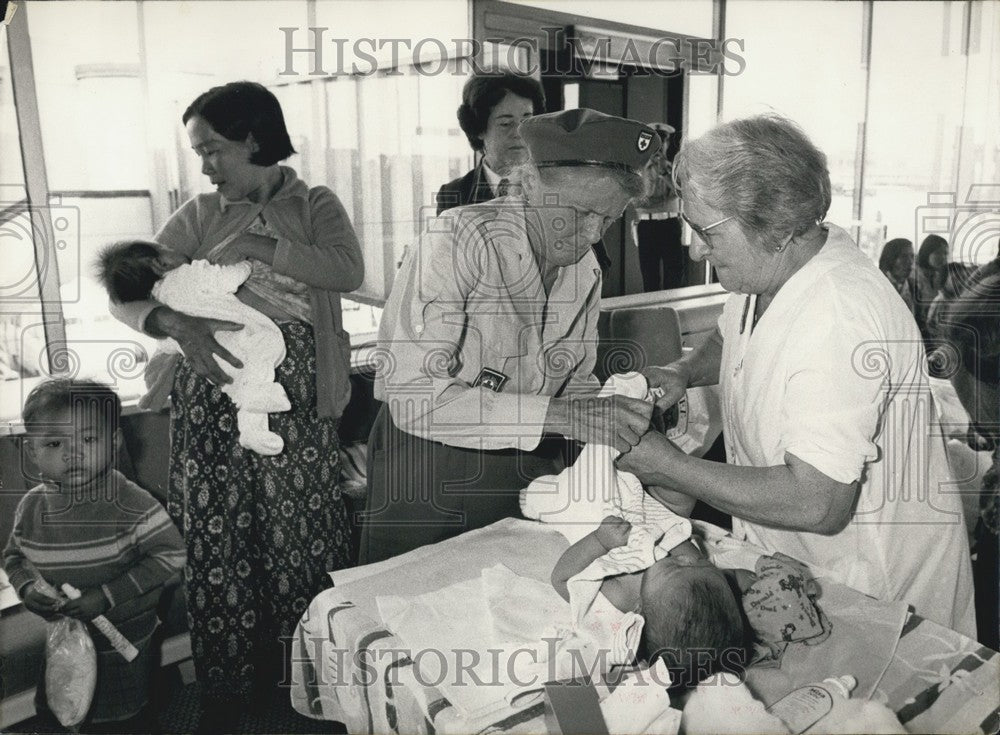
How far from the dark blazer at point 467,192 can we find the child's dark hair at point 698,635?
4.01 ft

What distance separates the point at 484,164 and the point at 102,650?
5.57ft

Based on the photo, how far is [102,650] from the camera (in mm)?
1918

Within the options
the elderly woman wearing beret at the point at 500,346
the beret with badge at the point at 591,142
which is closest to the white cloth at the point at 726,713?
the elderly woman wearing beret at the point at 500,346

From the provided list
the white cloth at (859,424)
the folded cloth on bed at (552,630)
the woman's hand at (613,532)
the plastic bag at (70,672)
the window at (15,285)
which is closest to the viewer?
the folded cloth on bed at (552,630)

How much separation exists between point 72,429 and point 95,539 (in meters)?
0.30

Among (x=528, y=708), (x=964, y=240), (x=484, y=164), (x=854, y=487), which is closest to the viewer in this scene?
(x=528, y=708)

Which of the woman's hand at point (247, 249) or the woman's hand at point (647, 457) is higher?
the woman's hand at point (247, 249)

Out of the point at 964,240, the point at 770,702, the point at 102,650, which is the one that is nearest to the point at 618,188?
the point at 770,702

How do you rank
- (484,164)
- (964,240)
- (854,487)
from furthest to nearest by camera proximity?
1. (964,240)
2. (484,164)
3. (854,487)

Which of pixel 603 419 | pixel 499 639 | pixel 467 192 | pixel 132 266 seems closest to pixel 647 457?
pixel 603 419

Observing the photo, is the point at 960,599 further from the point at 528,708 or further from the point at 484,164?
the point at 484,164

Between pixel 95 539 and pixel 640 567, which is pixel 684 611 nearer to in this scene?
pixel 640 567

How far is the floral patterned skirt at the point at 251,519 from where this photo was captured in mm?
1845

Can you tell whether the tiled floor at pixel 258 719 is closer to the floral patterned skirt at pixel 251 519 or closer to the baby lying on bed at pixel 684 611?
the floral patterned skirt at pixel 251 519
